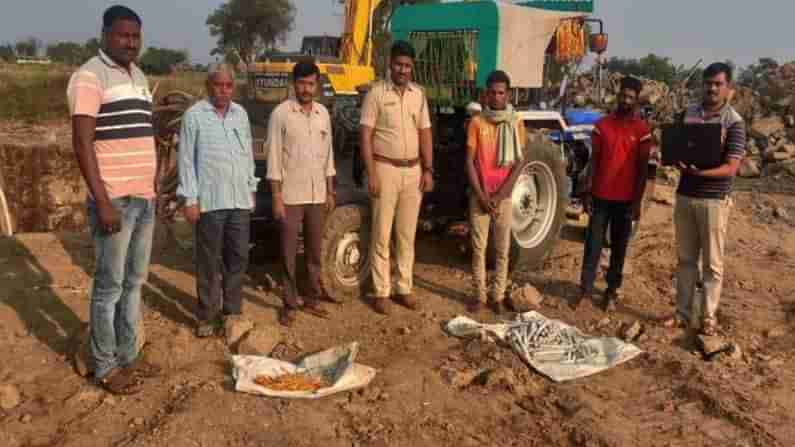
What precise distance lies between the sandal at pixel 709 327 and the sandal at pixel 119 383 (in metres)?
3.69

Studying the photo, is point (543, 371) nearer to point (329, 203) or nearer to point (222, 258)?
point (329, 203)

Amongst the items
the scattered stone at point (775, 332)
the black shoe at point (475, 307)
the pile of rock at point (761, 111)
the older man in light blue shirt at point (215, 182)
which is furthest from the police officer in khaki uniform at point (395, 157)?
the pile of rock at point (761, 111)

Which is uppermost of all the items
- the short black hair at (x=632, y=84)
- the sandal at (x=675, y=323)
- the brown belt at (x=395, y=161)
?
the short black hair at (x=632, y=84)

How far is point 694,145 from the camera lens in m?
4.46

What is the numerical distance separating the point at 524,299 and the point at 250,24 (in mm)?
39478

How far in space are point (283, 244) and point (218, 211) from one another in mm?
573

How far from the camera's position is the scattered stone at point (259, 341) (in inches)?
166

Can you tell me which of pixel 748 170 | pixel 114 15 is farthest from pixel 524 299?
pixel 748 170

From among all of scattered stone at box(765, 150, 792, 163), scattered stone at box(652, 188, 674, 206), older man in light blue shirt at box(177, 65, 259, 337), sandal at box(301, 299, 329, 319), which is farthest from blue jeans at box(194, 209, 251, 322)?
scattered stone at box(765, 150, 792, 163)

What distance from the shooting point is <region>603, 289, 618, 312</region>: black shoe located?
5.25 metres

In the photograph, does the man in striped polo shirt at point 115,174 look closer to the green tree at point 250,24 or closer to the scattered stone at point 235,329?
the scattered stone at point 235,329

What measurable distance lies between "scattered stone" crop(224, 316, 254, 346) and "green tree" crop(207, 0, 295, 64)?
3818 cm

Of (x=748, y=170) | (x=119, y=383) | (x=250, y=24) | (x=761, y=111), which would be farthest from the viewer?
(x=250, y=24)

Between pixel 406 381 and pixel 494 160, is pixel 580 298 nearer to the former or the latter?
pixel 494 160
